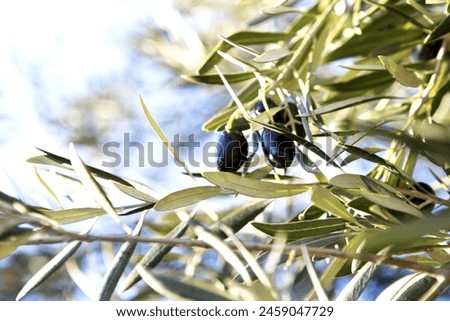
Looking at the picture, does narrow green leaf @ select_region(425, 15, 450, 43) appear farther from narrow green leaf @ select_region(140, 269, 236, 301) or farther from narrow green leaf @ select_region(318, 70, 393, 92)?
narrow green leaf @ select_region(140, 269, 236, 301)

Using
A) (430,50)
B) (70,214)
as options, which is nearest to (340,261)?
(70,214)

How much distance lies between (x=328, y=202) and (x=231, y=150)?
180 millimetres

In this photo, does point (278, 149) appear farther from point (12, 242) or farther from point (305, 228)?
point (12, 242)

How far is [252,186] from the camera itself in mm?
784

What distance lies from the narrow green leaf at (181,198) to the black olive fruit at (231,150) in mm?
89

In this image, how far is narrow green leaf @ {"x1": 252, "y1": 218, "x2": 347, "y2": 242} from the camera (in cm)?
81

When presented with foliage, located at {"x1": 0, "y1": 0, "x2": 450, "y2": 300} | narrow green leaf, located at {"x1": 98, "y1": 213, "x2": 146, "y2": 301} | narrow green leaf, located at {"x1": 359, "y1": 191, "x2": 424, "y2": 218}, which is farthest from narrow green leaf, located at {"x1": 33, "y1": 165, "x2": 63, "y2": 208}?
narrow green leaf, located at {"x1": 359, "y1": 191, "x2": 424, "y2": 218}

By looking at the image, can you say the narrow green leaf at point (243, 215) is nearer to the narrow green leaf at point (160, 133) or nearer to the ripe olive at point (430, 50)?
the narrow green leaf at point (160, 133)

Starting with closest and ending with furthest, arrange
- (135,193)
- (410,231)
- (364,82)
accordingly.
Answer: (410,231) → (135,193) → (364,82)

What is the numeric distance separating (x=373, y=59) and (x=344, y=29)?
0.17 feet

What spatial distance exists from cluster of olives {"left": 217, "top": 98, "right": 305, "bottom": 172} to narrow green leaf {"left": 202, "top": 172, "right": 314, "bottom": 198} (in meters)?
0.05

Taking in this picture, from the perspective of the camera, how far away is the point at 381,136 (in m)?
0.56

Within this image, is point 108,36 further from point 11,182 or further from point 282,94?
point 11,182
